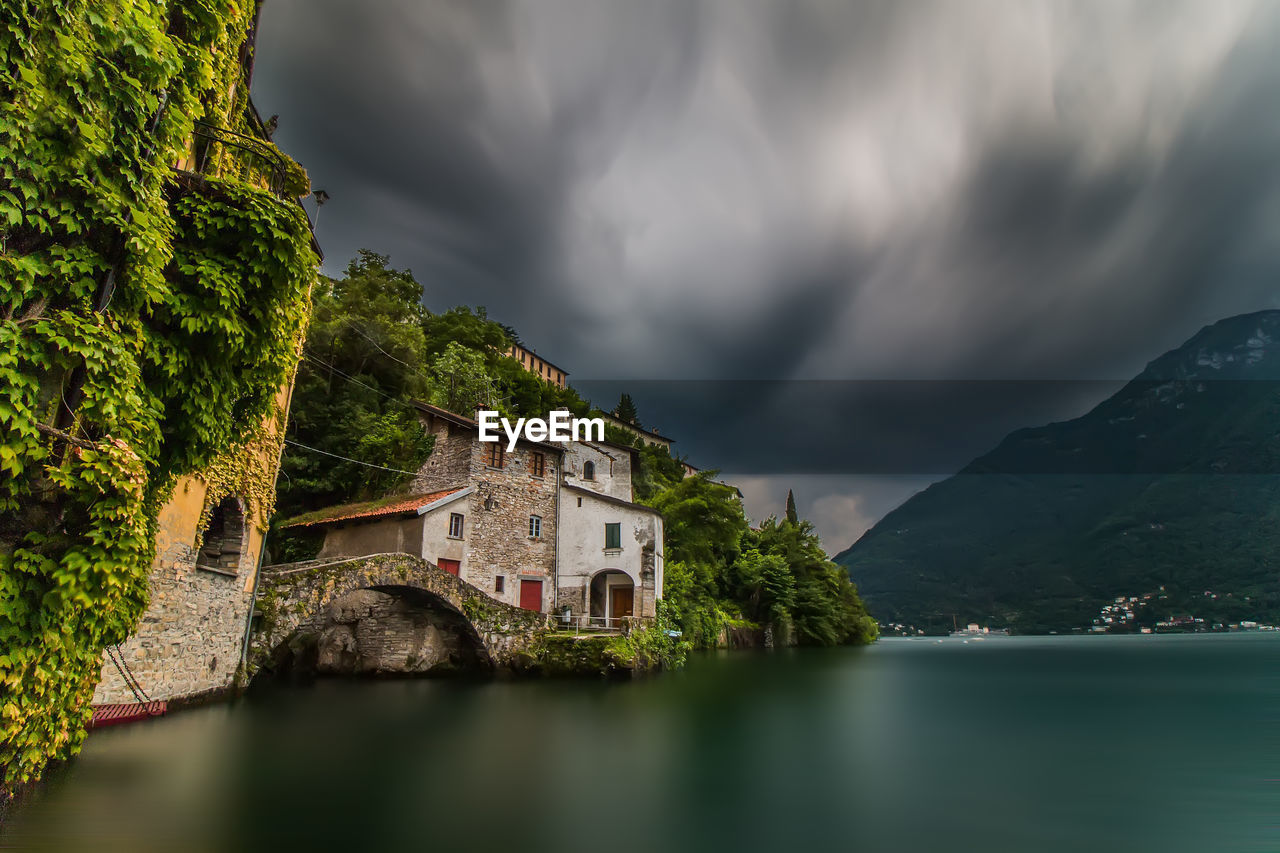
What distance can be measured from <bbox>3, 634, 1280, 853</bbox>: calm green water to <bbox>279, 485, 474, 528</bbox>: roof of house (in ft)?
21.6

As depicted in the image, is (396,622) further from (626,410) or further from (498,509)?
(626,410)

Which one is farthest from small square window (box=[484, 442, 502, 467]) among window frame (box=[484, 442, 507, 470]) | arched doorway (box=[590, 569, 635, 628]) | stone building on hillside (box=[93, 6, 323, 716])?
stone building on hillside (box=[93, 6, 323, 716])

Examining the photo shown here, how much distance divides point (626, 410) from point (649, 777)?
234ft

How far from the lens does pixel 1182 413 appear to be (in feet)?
516

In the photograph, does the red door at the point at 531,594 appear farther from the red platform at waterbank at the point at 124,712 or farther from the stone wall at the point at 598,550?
the red platform at waterbank at the point at 124,712

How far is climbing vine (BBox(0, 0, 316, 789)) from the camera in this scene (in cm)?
438

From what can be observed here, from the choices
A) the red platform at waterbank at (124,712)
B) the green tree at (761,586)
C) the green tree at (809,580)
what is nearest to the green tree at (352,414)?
the red platform at waterbank at (124,712)

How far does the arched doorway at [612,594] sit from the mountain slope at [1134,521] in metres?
99.7

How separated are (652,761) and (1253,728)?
1627 cm

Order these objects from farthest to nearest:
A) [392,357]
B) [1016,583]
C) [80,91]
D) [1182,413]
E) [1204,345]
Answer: [1204,345] → [1182,413] → [1016,583] → [392,357] → [80,91]

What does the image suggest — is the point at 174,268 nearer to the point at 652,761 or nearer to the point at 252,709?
the point at 652,761

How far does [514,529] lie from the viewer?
26656 millimetres

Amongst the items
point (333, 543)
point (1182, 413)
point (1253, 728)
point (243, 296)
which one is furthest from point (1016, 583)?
point (243, 296)

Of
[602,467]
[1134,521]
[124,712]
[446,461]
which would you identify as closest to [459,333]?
[602,467]
